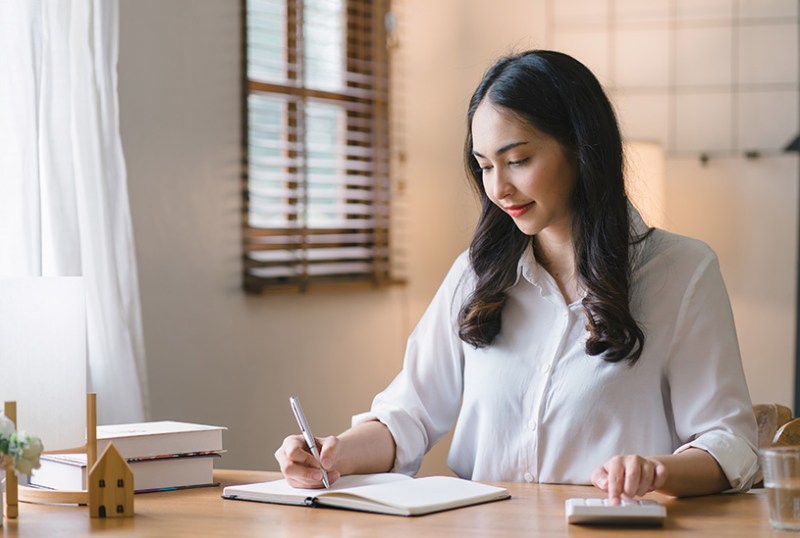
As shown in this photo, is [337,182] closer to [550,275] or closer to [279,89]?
[279,89]

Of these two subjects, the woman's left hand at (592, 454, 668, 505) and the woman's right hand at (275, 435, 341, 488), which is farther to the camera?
the woman's right hand at (275, 435, 341, 488)

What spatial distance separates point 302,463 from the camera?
1728 mm

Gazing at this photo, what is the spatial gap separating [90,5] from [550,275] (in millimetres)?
1197

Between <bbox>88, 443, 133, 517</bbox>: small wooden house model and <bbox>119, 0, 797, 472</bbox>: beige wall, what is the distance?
1.30 metres

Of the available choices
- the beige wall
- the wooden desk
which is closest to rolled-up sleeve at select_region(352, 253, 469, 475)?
the wooden desk

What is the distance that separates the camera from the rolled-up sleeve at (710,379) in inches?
69.6

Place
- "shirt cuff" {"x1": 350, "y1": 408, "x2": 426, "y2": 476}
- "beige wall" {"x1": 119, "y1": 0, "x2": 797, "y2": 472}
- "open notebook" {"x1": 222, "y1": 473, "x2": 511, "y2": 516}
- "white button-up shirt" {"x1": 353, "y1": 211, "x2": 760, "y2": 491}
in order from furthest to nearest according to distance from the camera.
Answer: "beige wall" {"x1": 119, "y1": 0, "x2": 797, "y2": 472}
"shirt cuff" {"x1": 350, "y1": 408, "x2": 426, "y2": 476}
"white button-up shirt" {"x1": 353, "y1": 211, "x2": 760, "y2": 491}
"open notebook" {"x1": 222, "y1": 473, "x2": 511, "y2": 516}

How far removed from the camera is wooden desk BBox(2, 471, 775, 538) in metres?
1.45

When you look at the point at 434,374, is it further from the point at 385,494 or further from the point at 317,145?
the point at 317,145

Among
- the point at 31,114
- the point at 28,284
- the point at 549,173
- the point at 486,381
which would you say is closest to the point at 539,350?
the point at 486,381

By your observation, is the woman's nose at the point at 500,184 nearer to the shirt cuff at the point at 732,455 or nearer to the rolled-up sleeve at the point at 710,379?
the rolled-up sleeve at the point at 710,379

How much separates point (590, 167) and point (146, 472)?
0.86 meters

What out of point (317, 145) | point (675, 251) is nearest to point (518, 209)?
point (675, 251)

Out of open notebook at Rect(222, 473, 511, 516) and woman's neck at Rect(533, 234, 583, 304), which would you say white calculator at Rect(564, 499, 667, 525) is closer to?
open notebook at Rect(222, 473, 511, 516)
